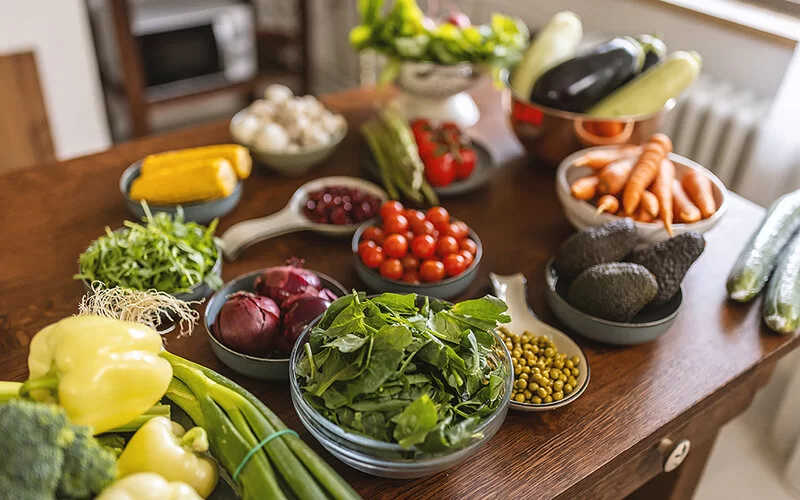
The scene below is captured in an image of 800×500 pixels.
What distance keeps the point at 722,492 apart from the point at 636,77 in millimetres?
1127

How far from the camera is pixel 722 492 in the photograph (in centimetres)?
181

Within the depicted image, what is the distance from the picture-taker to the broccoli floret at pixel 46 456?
0.63m

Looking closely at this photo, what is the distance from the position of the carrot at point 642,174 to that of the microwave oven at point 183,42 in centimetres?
218

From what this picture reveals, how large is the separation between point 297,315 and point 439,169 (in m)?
0.55

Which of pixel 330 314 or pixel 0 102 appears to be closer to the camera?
pixel 330 314

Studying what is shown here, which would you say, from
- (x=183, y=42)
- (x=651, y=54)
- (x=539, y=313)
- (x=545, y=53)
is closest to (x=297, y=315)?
(x=539, y=313)

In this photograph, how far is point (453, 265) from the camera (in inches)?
44.1

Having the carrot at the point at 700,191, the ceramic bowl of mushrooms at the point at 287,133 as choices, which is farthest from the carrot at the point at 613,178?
the ceramic bowl of mushrooms at the point at 287,133

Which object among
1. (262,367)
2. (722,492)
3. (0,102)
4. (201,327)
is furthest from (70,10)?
(722,492)

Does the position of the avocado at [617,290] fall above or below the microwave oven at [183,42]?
above

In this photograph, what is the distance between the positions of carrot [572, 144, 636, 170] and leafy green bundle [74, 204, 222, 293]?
751mm

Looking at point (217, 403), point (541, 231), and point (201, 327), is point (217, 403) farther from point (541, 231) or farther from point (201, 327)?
point (541, 231)

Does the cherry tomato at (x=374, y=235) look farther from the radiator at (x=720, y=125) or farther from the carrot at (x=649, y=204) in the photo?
the radiator at (x=720, y=125)

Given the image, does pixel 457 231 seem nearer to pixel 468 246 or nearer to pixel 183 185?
pixel 468 246
